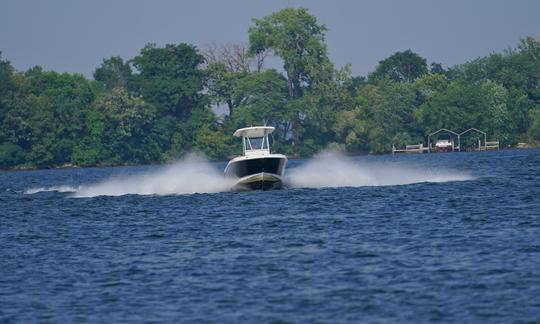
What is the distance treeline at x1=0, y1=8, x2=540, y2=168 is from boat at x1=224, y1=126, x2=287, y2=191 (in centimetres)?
11355

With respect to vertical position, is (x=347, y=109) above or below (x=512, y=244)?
above

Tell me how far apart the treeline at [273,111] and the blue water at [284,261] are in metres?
121

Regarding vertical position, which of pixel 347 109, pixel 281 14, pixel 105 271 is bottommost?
pixel 105 271

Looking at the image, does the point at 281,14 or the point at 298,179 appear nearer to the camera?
the point at 298,179

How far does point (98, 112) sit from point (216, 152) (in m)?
21.2

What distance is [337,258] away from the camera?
100 feet

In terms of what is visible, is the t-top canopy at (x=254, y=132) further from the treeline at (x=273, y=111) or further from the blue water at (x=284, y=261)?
the treeline at (x=273, y=111)

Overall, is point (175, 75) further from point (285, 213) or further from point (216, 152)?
point (285, 213)

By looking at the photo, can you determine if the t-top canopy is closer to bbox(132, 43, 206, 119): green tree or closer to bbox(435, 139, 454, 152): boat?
bbox(435, 139, 454, 152): boat

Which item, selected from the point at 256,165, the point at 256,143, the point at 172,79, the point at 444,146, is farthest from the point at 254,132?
the point at 172,79

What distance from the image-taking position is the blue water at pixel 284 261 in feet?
78.0

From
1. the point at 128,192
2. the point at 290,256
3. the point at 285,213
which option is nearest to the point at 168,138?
the point at 128,192

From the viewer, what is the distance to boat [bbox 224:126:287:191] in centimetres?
5509

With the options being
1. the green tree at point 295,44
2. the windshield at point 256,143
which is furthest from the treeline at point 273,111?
the windshield at point 256,143
